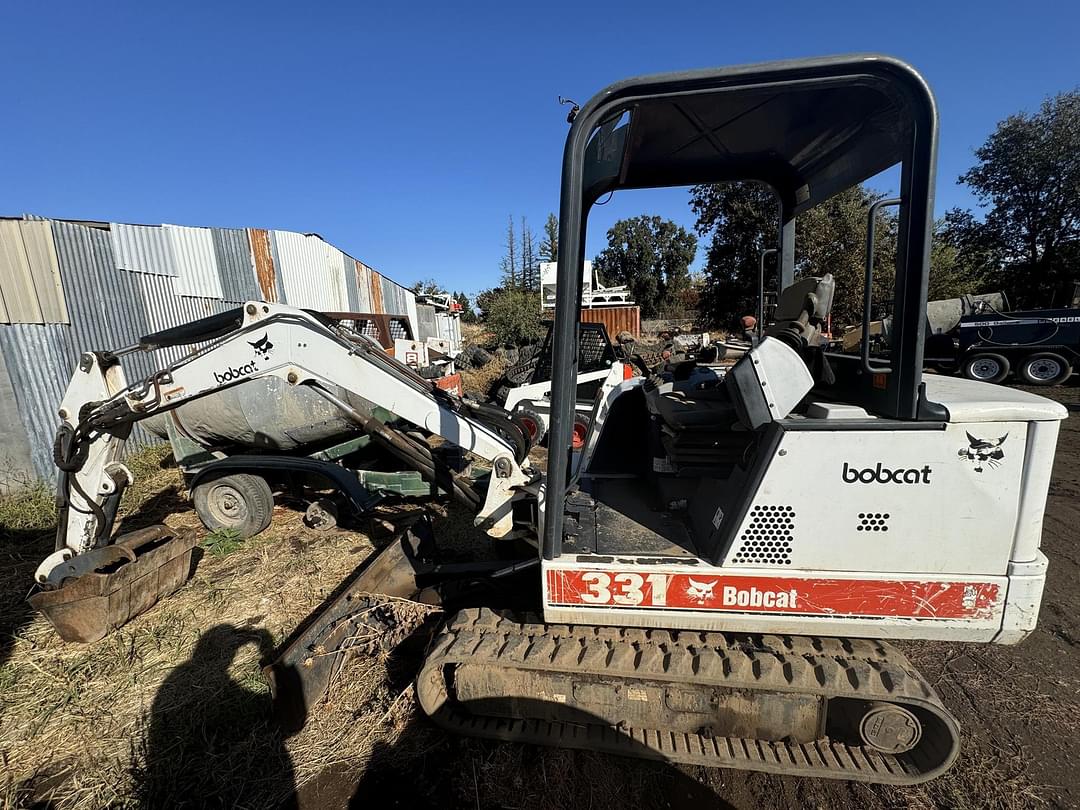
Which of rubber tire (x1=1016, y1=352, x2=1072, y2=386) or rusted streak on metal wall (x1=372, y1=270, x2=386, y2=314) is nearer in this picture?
rubber tire (x1=1016, y1=352, x2=1072, y2=386)

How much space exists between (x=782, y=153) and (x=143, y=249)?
10247mm

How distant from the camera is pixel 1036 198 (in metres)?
23.8

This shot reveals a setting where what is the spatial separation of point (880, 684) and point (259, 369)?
3.71m

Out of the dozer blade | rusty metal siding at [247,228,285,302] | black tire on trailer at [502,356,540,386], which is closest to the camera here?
the dozer blade

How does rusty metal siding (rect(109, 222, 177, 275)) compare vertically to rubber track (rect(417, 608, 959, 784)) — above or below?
above

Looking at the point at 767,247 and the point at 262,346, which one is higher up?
the point at 767,247

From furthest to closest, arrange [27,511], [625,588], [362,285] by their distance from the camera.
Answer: [362,285] → [27,511] → [625,588]

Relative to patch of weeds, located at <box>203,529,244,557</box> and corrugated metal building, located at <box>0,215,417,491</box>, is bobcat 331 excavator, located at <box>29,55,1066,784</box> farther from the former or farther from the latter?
corrugated metal building, located at <box>0,215,417,491</box>

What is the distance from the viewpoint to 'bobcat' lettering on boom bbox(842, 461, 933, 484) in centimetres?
177

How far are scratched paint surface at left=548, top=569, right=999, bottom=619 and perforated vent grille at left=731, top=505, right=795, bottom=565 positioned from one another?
9 cm

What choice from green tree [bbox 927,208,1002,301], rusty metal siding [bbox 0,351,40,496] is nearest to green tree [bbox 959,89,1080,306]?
green tree [bbox 927,208,1002,301]

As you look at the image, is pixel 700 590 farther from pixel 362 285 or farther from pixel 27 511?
pixel 362 285

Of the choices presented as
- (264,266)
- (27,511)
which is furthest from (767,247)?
(264,266)

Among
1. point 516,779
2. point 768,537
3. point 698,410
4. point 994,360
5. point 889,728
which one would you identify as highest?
point 698,410
